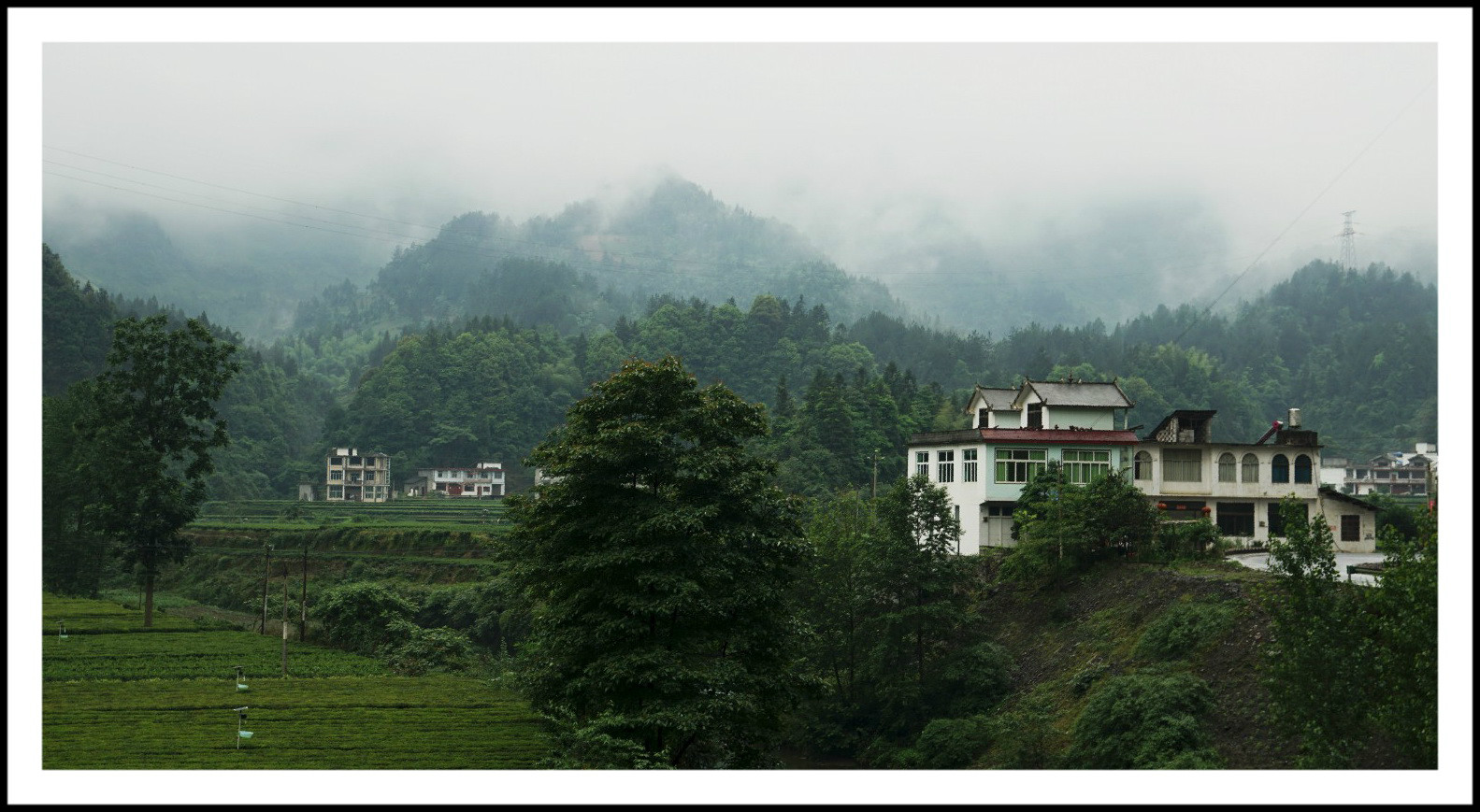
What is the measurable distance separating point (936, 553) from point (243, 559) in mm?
53642

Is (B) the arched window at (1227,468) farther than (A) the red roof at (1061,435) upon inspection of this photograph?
No

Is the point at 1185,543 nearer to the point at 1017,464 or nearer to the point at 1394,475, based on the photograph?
the point at 1017,464

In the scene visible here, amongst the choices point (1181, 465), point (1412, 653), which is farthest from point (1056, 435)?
point (1412, 653)

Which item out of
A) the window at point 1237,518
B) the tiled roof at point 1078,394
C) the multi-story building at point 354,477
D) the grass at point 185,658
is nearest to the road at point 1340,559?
the window at point 1237,518

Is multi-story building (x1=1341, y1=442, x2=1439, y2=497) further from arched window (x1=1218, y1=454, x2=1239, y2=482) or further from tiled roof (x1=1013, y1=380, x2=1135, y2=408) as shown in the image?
arched window (x1=1218, y1=454, x2=1239, y2=482)

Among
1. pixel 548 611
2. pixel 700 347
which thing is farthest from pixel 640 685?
pixel 700 347

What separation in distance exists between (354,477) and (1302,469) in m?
108

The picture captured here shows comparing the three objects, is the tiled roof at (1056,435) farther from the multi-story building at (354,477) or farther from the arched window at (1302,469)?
the multi-story building at (354,477)

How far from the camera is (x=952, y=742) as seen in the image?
3503cm

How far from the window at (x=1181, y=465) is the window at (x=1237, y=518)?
1481 mm

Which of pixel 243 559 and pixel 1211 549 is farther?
pixel 243 559

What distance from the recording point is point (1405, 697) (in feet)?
Answer: 68.0

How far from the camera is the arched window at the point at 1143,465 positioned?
157 feet

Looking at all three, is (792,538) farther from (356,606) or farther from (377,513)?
(377,513)
